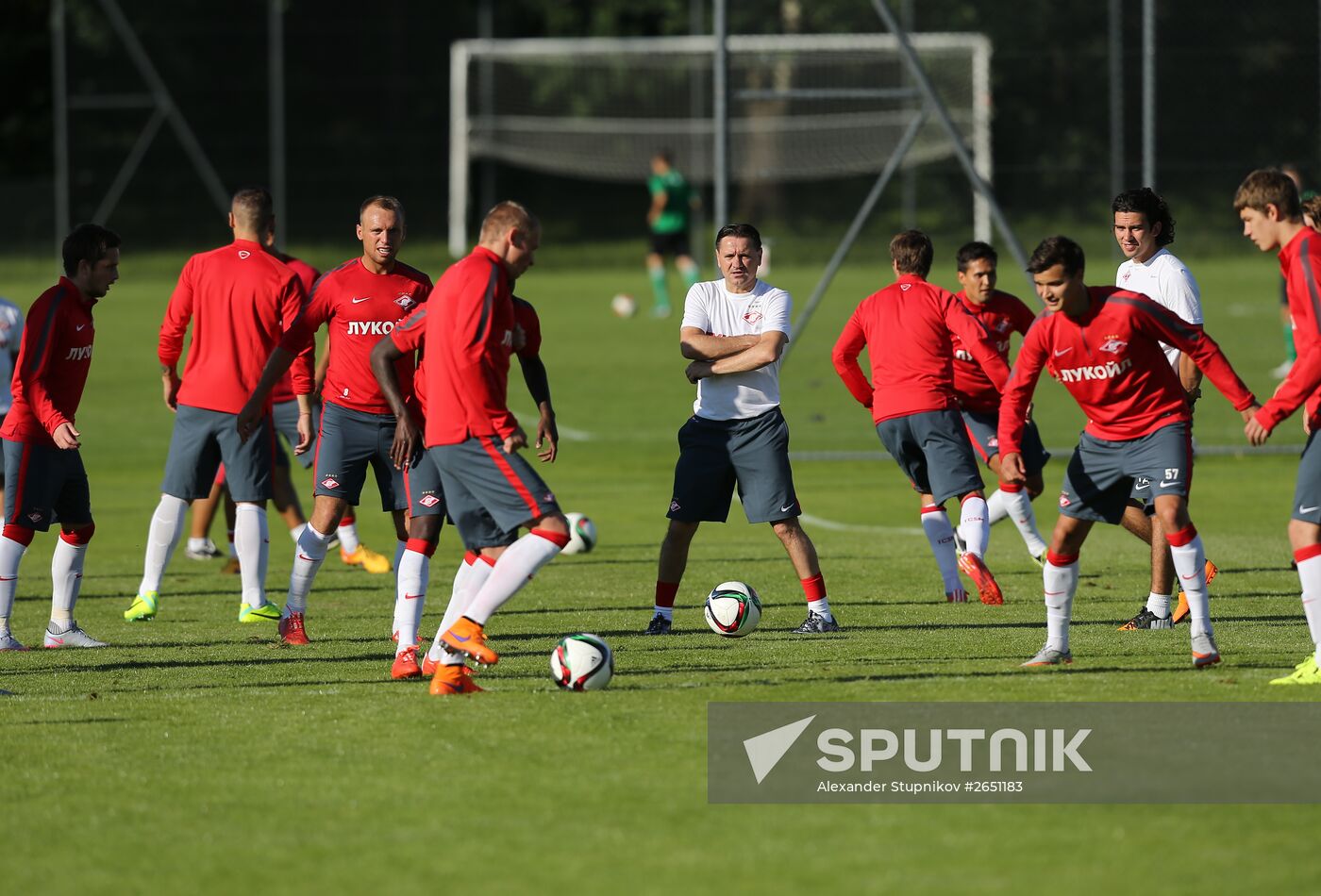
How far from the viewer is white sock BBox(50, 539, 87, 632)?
9492 millimetres

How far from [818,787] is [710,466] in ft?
11.7

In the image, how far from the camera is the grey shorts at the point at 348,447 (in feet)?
30.4

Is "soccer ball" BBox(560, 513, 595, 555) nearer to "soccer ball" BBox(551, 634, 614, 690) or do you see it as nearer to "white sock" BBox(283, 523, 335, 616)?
"white sock" BBox(283, 523, 335, 616)

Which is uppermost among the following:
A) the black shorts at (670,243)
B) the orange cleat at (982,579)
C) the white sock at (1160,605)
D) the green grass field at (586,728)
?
the black shorts at (670,243)

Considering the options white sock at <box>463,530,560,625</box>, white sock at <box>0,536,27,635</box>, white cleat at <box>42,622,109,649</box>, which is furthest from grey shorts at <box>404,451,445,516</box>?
white sock at <box>0,536,27,635</box>

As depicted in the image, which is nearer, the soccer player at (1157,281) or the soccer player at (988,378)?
the soccer player at (1157,281)

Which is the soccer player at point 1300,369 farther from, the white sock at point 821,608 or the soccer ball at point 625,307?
the soccer ball at point 625,307

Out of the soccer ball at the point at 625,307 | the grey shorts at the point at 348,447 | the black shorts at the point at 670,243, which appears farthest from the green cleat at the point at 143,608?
the black shorts at the point at 670,243

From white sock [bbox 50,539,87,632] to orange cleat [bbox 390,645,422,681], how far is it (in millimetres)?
2181

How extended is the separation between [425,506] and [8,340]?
13.2 feet

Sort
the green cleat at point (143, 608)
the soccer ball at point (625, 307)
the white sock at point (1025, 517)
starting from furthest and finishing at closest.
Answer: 1. the soccer ball at point (625, 307)
2. the white sock at point (1025, 517)
3. the green cleat at point (143, 608)

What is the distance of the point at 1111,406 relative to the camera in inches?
324

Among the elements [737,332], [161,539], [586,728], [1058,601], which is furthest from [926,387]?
[161,539]

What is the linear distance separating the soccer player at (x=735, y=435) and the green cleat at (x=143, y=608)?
2.92 metres
